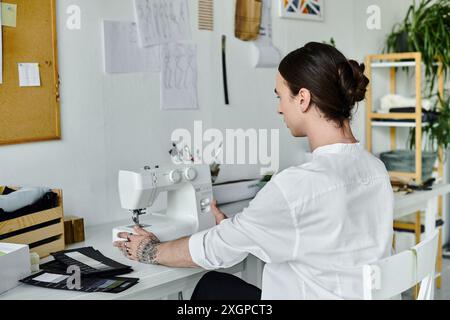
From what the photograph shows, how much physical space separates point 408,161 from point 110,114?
6.15 feet

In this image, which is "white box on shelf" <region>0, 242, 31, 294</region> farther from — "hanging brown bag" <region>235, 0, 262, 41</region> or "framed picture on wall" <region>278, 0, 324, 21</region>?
"framed picture on wall" <region>278, 0, 324, 21</region>

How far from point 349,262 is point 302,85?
1.47 feet

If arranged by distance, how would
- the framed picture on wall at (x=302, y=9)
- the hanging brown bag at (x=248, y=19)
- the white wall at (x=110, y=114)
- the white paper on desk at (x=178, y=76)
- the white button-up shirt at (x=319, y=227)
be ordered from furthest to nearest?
the framed picture on wall at (x=302, y=9)
the hanging brown bag at (x=248, y=19)
the white paper on desk at (x=178, y=76)
the white wall at (x=110, y=114)
the white button-up shirt at (x=319, y=227)

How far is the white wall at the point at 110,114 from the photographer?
85.5 inches

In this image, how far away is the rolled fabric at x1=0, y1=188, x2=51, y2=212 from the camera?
1.74 meters

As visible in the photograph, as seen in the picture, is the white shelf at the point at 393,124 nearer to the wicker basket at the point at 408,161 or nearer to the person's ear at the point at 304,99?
the wicker basket at the point at 408,161

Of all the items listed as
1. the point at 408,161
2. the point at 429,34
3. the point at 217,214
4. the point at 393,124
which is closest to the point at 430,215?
the point at 408,161

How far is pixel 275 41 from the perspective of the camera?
9.79 feet

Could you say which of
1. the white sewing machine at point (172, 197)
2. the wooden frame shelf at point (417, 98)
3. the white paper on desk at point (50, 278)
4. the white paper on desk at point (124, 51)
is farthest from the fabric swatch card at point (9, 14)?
the wooden frame shelf at point (417, 98)

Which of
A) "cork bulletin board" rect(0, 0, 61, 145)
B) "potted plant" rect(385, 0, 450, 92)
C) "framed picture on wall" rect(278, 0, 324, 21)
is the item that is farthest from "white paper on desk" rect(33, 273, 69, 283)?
"potted plant" rect(385, 0, 450, 92)

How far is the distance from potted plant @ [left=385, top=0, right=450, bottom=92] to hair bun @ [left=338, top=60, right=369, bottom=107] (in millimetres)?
2067

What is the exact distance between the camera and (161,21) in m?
2.46

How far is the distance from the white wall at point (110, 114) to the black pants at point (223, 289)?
24.7 inches

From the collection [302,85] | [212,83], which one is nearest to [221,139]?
[212,83]
